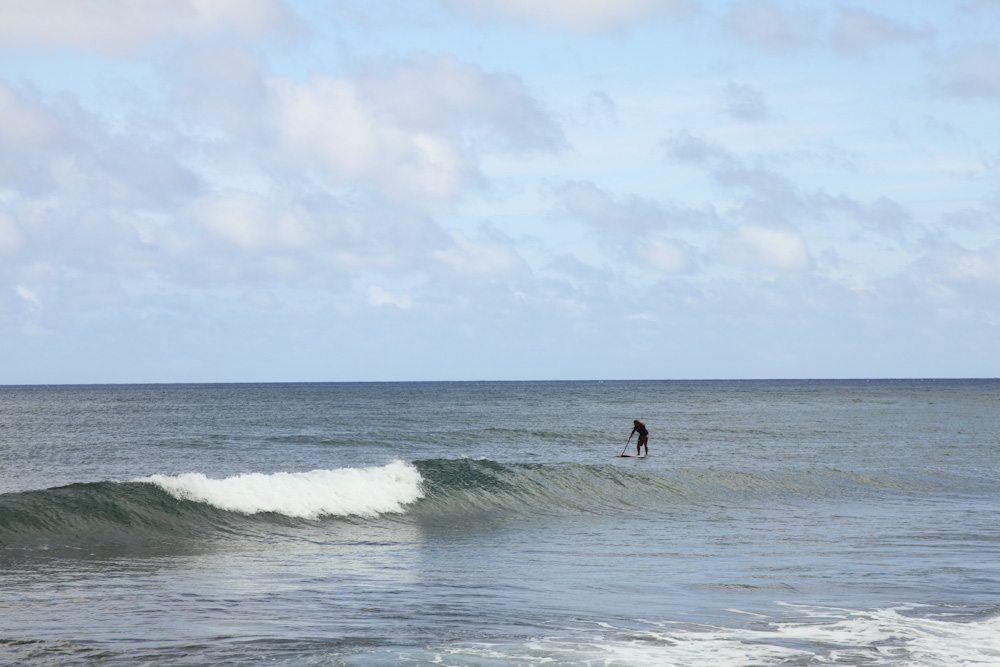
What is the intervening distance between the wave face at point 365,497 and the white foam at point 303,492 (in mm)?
28

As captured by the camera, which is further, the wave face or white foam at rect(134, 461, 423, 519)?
white foam at rect(134, 461, 423, 519)

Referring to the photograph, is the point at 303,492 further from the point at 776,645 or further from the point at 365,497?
the point at 776,645

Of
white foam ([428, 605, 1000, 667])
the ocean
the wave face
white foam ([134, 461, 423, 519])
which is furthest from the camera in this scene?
white foam ([134, 461, 423, 519])

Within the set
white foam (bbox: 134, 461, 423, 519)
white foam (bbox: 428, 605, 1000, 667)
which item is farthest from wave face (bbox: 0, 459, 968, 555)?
white foam (bbox: 428, 605, 1000, 667)

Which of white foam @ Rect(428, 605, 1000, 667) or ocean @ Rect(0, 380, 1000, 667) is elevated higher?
white foam @ Rect(428, 605, 1000, 667)

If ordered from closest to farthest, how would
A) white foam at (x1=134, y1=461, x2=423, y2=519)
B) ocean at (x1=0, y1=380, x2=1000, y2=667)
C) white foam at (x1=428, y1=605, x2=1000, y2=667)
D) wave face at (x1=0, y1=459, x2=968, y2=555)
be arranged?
1. white foam at (x1=428, y1=605, x2=1000, y2=667)
2. ocean at (x1=0, y1=380, x2=1000, y2=667)
3. wave face at (x1=0, y1=459, x2=968, y2=555)
4. white foam at (x1=134, y1=461, x2=423, y2=519)

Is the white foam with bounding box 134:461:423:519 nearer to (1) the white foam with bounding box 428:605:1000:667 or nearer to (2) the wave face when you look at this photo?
(2) the wave face

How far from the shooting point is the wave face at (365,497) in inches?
760

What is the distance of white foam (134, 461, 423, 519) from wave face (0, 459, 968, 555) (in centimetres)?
3

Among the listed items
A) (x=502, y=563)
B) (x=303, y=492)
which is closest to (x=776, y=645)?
(x=502, y=563)

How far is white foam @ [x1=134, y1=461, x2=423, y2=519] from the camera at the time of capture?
2233 cm

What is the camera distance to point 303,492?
23422 millimetres

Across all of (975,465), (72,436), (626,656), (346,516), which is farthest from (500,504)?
(72,436)

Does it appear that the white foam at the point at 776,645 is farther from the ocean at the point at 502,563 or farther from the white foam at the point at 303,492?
the white foam at the point at 303,492
